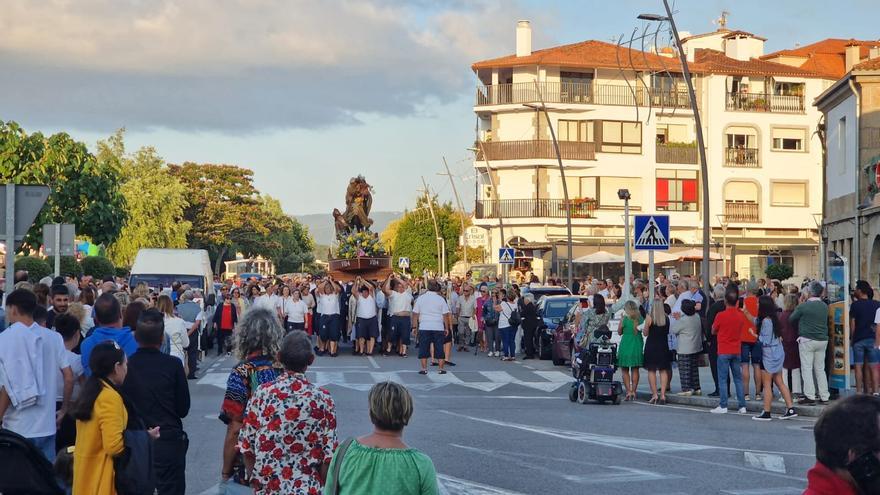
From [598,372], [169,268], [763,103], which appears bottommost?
[598,372]

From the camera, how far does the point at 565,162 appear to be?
65812mm

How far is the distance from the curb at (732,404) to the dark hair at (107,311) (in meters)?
11.4

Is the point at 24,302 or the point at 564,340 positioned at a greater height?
the point at 24,302

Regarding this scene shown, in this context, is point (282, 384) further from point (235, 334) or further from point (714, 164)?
point (714, 164)

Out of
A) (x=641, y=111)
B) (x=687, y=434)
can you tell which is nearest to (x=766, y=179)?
(x=641, y=111)

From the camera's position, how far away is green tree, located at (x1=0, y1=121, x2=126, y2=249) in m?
44.2

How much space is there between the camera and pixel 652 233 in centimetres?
2306

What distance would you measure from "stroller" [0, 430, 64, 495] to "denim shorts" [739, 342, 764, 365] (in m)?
12.5

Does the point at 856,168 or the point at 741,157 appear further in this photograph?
the point at 741,157

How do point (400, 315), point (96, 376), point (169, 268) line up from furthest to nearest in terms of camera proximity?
point (169, 268)
point (400, 315)
point (96, 376)

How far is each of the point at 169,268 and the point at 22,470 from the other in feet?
84.5

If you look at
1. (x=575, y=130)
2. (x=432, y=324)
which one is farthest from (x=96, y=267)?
(x=575, y=130)

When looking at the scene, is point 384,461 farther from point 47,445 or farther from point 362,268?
point 362,268

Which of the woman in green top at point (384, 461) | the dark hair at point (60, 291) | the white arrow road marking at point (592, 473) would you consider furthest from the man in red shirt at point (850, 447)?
the dark hair at point (60, 291)
